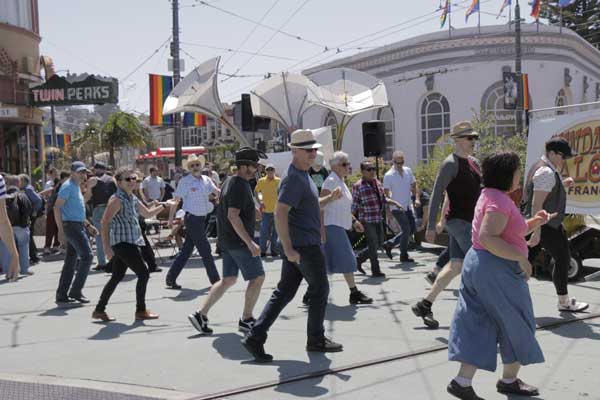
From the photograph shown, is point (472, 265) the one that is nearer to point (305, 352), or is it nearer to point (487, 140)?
point (305, 352)

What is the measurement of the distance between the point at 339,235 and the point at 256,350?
241 cm

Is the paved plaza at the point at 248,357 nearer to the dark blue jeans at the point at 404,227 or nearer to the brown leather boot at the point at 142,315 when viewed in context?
the brown leather boot at the point at 142,315

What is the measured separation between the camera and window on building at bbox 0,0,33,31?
859 inches

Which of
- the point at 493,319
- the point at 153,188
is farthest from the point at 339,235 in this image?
the point at 153,188

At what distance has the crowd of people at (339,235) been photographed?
418 cm

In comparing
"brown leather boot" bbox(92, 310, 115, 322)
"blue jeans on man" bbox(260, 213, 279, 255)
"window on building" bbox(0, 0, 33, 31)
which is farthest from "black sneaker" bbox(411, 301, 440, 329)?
"window on building" bbox(0, 0, 33, 31)

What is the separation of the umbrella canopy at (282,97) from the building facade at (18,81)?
7472mm

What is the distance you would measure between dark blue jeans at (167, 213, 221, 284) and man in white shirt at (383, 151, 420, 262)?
3.52 metres

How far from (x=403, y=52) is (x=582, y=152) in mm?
24172

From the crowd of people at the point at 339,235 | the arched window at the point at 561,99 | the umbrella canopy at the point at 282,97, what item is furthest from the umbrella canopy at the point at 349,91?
the arched window at the point at 561,99

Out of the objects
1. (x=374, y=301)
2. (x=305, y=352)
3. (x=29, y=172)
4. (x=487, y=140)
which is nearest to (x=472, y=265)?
(x=305, y=352)

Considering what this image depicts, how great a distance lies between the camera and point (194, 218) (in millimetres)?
8859

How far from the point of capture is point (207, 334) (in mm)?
6387

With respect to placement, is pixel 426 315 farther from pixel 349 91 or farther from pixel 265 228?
pixel 349 91
